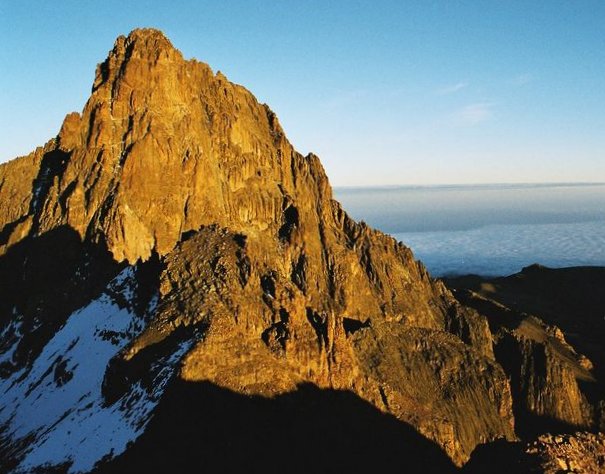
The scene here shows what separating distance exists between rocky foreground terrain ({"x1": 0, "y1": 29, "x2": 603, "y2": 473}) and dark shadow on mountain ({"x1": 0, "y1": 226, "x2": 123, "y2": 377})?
13.4 inches

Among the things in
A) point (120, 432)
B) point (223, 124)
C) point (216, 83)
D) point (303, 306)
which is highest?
point (216, 83)

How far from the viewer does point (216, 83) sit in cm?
11419

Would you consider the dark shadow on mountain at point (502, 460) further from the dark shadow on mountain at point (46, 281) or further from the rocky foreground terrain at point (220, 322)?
the dark shadow on mountain at point (46, 281)

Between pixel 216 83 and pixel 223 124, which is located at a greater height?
pixel 216 83

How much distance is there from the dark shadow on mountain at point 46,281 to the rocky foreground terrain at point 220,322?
341 millimetres

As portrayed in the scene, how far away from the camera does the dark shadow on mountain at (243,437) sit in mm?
30656

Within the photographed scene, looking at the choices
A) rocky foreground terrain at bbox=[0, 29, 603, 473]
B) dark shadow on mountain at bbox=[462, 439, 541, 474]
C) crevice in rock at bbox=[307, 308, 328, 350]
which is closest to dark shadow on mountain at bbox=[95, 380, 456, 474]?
rocky foreground terrain at bbox=[0, 29, 603, 473]

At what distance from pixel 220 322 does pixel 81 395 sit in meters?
18.0

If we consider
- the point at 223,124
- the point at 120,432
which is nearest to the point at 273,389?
the point at 120,432

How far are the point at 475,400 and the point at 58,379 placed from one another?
61.5 m

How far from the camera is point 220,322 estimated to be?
132ft

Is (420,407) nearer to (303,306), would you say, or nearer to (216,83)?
(303,306)

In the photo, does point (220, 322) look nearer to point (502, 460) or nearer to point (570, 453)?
point (502, 460)

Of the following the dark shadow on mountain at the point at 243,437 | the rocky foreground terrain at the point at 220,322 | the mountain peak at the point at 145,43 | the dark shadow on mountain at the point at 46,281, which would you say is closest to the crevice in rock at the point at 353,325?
the rocky foreground terrain at the point at 220,322
